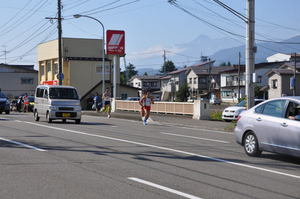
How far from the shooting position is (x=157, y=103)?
35000 mm

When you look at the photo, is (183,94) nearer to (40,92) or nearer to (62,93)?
(40,92)

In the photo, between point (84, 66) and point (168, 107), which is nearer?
point (168, 107)

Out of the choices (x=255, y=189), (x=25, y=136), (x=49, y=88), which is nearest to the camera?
(x=255, y=189)

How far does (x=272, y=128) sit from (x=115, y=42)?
112 feet

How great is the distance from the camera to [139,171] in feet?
31.4

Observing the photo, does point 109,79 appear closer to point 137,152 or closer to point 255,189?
point 137,152

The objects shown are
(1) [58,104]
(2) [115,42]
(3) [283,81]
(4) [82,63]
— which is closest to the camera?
(1) [58,104]

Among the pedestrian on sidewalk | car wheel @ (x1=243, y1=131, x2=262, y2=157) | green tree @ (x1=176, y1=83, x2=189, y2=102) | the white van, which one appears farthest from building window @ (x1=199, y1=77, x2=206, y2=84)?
car wheel @ (x1=243, y1=131, x2=262, y2=157)

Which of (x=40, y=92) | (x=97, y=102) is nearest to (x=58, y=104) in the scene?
(x=40, y=92)

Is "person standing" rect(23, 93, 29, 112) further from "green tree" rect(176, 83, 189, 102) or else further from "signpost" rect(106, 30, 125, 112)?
"green tree" rect(176, 83, 189, 102)

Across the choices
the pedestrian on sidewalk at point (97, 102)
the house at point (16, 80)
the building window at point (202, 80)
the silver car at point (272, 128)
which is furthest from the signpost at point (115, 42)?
the building window at point (202, 80)

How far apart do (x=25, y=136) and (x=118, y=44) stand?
93.8 ft

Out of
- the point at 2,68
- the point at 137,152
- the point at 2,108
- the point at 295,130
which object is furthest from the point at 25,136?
the point at 2,68

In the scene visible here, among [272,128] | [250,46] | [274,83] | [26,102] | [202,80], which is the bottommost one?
[272,128]
